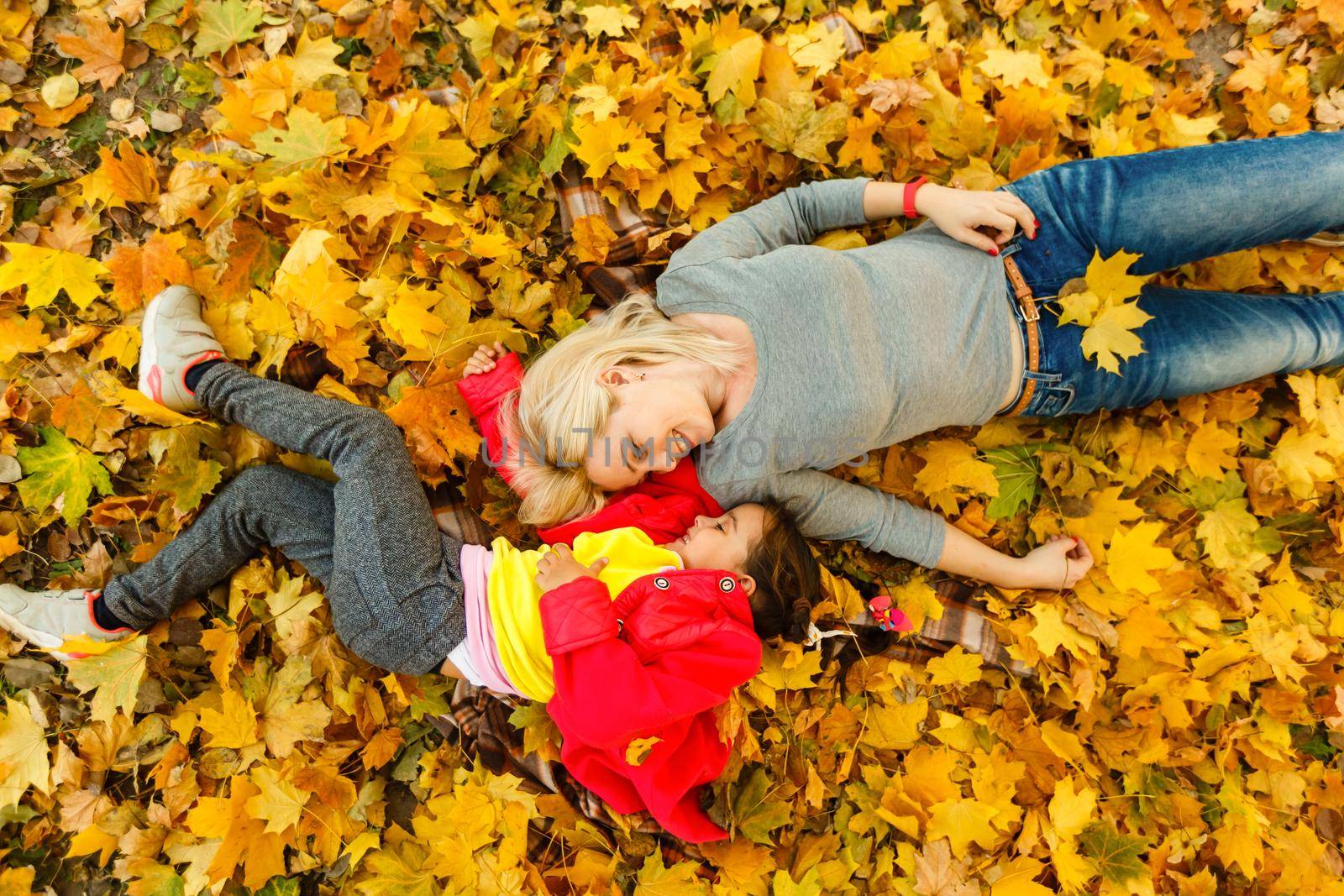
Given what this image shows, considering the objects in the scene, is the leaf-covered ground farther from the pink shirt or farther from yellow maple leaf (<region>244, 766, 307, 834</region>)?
the pink shirt

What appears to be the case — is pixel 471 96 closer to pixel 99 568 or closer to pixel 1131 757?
pixel 99 568

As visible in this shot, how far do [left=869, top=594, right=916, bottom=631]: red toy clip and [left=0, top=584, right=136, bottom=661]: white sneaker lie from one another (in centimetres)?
257

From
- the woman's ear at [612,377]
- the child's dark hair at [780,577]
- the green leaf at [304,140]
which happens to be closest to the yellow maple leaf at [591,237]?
the woman's ear at [612,377]

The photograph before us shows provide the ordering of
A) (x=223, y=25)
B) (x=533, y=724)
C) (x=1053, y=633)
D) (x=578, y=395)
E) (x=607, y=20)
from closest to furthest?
1. (x=578, y=395)
2. (x=533, y=724)
3. (x=1053, y=633)
4. (x=223, y=25)
5. (x=607, y=20)

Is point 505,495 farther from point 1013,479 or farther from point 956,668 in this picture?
point 1013,479

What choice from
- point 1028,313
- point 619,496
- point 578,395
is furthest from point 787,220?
point 619,496

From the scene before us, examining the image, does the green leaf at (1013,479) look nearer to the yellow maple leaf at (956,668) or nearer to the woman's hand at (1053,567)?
the woman's hand at (1053,567)

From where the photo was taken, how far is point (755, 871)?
8.19ft

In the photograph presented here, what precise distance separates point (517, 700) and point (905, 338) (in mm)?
1804

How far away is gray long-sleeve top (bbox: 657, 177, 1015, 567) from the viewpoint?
2412 millimetres

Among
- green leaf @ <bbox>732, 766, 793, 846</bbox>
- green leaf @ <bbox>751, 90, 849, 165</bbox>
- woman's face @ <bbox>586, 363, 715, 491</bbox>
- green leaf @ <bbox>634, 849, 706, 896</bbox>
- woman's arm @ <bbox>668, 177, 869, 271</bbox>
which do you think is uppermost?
green leaf @ <bbox>751, 90, 849, 165</bbox>

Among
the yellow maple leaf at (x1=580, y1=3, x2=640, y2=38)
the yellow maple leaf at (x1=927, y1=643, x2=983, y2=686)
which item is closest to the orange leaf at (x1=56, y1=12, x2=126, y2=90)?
the yellow maple leaf at (x1=580, y1=3, x2=640, y2=38)

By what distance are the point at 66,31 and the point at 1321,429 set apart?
16.1ft

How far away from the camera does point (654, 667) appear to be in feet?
7.52
